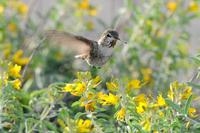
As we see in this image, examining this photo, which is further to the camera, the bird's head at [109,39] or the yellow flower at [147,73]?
the yellow flower at [147,73]

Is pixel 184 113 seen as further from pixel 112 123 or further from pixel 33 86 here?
pixel 33 86

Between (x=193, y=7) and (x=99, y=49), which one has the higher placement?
(x=193, y=7)

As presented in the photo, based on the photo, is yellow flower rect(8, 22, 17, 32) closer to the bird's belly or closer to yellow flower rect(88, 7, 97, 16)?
yellow flower rect(88, 7, 97, 16)

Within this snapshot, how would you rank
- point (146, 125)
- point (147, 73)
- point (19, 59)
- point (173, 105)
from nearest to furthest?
point (173, 105) → point (146, 125) → point (19, 59) → point (147, 73)

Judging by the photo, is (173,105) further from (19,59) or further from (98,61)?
(19,59)

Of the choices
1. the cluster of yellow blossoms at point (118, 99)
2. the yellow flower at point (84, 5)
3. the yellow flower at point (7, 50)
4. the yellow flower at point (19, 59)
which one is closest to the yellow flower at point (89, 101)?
the cluster of yellow blossoms at point (118, 99)

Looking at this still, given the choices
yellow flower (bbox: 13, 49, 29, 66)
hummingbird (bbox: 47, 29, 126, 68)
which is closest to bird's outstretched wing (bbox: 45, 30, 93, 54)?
hummingbird (bbox: 47, 29, 126, 68)

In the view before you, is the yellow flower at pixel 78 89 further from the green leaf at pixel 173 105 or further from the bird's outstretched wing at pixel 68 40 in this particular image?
the green leaf at pixel 173 105

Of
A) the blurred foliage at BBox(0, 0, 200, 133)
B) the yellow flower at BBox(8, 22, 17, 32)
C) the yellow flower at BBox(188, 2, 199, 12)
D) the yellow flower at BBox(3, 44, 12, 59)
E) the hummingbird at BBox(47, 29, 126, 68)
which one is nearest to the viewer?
the hummingbird at BBox(47, 29, 126, 68)

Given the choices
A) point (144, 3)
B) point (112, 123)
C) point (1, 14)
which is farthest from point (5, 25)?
point (112, 123)

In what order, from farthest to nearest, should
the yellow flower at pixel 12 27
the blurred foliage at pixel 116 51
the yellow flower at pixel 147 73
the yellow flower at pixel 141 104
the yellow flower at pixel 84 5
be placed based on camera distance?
the yellow flower at pixel 84 5
the yellow flower at pixel 12 27
the yellow flower at pixel 147 73
the blurred foliage at pixel 116 51
the yellow flower at pixel 141 104

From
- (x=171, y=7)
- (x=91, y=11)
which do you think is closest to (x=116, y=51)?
(x=171, y=7)
